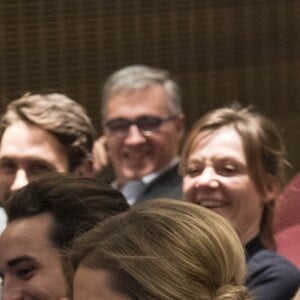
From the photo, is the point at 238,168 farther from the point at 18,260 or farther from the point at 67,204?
the point at 18,260

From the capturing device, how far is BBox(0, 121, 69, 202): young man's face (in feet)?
12.0

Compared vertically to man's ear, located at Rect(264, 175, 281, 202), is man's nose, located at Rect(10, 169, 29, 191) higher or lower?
lower

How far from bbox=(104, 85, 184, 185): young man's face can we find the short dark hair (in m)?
1.73

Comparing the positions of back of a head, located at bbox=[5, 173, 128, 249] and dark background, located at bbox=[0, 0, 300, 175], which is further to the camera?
dark background, located at bbox=[0, 0, 300, 175]

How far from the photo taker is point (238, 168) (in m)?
3.36

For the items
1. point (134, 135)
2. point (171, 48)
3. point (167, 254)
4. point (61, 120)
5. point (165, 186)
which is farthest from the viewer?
point (171, 48)

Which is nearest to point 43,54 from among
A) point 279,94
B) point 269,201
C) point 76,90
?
point 76,90

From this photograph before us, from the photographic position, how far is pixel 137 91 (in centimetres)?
427

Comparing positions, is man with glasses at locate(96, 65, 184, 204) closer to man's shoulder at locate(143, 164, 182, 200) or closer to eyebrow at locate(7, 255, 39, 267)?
man's shoulder at locate(143, 164, 182, 200)

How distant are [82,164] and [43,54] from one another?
6.87ft

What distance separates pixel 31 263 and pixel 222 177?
1130mm

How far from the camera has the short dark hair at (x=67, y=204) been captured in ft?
7.80

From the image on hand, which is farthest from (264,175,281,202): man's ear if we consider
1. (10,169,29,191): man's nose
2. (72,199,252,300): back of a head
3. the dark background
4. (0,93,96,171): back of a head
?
the dark background

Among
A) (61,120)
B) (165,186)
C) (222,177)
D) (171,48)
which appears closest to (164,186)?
(165,186)
